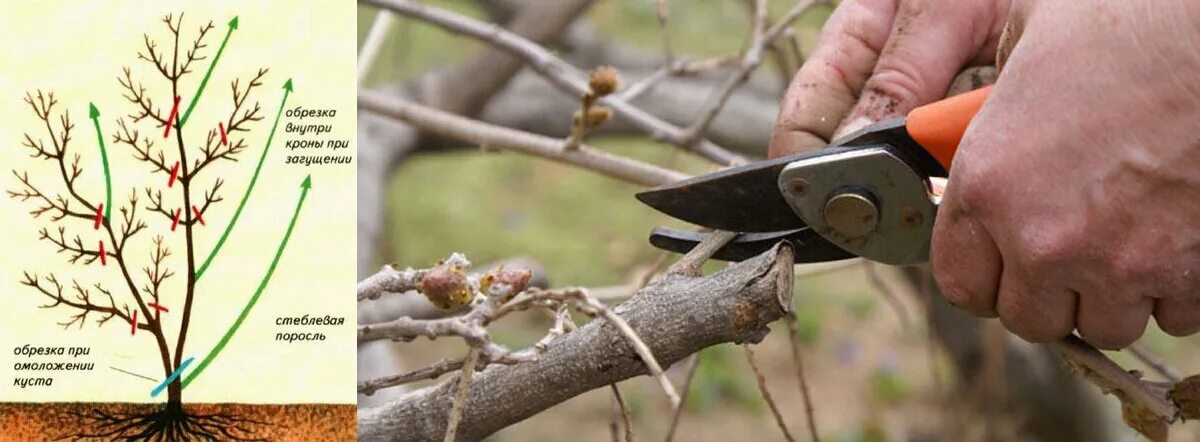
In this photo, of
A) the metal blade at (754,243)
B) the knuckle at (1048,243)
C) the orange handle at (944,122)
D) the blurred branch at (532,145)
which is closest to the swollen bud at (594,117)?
the blurred branch at (532,145)

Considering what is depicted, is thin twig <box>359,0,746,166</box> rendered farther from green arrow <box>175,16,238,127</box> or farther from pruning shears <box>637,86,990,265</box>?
green arrow <box>175,16,238,127</box>

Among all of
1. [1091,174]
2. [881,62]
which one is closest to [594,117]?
[881,62]

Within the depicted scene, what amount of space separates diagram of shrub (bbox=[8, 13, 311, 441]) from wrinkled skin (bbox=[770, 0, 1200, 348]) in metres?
0.45

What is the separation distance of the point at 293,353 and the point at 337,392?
36 millimetres

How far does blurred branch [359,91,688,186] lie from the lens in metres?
1.22

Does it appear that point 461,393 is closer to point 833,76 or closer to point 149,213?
point 149,213

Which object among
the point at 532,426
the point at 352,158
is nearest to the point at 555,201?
the point at 532,426

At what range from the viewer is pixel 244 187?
2.54ft

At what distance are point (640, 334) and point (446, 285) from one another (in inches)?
4.6

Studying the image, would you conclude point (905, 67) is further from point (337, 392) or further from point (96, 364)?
point (96, 364)

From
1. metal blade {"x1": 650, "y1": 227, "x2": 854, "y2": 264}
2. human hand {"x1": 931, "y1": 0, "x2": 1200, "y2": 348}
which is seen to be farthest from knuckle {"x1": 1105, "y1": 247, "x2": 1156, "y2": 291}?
metal blade {"x1": 650, "y1": 227, "x2": 854, "y2": 264}

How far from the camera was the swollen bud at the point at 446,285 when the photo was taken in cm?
73

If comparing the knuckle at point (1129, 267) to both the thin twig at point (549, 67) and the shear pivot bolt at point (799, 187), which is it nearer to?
the shear pivot bolt at point (799, 187)

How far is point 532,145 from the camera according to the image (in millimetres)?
1279
